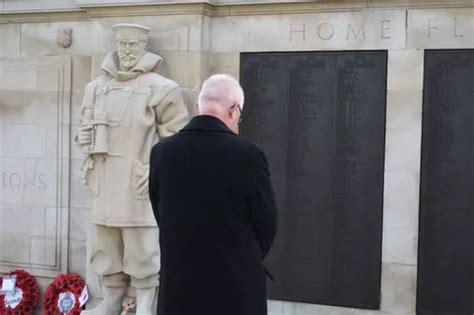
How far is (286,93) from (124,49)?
1401 mm

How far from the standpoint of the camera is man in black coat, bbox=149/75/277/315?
3.43 meters

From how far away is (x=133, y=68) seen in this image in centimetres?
662

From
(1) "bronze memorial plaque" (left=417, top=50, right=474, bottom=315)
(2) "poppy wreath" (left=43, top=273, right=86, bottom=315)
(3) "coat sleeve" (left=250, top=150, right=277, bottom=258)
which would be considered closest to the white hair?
(3) "coat sleeve" (left=250, top=150, right=277, bottom=258)

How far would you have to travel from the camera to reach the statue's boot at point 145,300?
6.62 metres

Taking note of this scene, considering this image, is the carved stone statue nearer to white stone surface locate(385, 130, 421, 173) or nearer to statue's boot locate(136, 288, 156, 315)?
statue's boot locate(136, 288, 156, 315)

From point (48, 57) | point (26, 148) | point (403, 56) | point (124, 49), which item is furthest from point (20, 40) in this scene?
point (403, 56)

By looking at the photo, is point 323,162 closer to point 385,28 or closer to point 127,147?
point 385,28

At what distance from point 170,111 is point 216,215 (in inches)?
129

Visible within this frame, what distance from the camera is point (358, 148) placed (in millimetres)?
6469

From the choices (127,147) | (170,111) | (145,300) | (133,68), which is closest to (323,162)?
(170,111)

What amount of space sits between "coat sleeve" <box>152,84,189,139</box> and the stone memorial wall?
0.75ft

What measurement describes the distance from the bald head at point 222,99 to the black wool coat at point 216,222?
0.15ft

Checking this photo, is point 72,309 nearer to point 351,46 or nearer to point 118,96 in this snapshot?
point 118,96

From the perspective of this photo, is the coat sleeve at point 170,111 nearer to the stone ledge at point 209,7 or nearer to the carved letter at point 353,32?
the stone ledge at point 209,7
